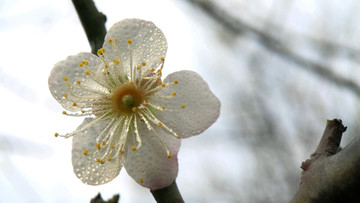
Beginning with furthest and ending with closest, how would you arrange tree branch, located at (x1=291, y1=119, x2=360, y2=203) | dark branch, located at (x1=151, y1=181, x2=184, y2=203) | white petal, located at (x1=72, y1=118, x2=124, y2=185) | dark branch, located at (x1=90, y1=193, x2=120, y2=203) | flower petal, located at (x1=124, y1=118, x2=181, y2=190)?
white petal, located at (x1=72, y1=118, x2=124, y2=185) < flower petal, located at (x1=124, y1=118, x2=181, y2=190) < dark branch, located at (x1=151, y1=181, x2=184, y2=203) < dark branch, located at (x1=90, y1=193, x2=120, y2=203) < tree branch, located at (x1=291, y1=119, x2=360, y2=203)

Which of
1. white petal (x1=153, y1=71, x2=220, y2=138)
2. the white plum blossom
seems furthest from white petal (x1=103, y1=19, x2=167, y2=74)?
white petal (x1=153, y1=71, x2=220, y2=138)

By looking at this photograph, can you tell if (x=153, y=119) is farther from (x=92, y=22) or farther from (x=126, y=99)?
(x=92, y=22)

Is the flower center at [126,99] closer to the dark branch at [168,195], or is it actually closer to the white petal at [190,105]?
the white petal at [190,105]

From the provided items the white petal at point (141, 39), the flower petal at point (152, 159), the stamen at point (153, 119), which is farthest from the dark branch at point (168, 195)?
the white petal at point (141, 39)

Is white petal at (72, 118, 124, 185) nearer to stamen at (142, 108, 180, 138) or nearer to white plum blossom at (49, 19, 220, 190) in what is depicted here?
white plum blossom at (49, 19, 220, 190)

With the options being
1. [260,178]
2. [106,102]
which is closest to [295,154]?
[260,178]

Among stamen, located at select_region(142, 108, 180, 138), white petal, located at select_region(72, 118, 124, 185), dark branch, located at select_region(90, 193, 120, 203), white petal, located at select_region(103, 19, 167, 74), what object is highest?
white petal, located at select_region(103, 19, 167, 74)

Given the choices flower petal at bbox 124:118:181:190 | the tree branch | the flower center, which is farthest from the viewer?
the flower center
